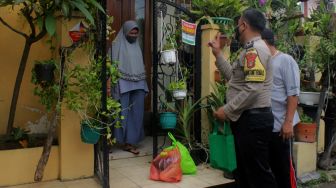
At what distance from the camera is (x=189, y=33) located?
5.47 m

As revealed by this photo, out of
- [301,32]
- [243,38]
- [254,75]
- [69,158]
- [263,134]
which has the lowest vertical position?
[69,158]

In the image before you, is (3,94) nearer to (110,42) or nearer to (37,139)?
(37,139)

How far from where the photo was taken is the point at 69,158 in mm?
4562

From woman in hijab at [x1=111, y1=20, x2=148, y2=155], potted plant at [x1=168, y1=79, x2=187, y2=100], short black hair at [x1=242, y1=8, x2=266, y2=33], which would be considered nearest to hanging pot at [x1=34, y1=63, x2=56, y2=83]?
woman in hijab at [x1=111, y1=20, x2=148, y2=155]

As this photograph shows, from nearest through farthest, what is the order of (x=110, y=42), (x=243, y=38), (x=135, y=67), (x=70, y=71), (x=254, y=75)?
(x=254, y=75)
(x=243, y=38)
(x=70, y=71)
(x=135, y=67)
(x=110, y=42)

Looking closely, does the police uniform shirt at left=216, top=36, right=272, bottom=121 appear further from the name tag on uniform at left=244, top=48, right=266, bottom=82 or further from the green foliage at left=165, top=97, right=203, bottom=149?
the green foliage at left=165, top=97, right=203, bottom=149

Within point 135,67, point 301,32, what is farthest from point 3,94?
point 301,32

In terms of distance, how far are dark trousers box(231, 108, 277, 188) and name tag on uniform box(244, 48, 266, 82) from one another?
32 cm

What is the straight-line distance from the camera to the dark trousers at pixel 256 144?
3.43 metres

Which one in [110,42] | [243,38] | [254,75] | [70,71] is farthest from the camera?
[110,42]

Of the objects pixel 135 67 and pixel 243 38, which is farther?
pixel 135 67

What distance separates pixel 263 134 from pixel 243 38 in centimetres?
89

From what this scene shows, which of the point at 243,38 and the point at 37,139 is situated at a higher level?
the point at 243,38

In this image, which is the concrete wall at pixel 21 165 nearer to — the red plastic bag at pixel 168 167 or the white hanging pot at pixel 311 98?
the red plastic bag at pixel 168 167
